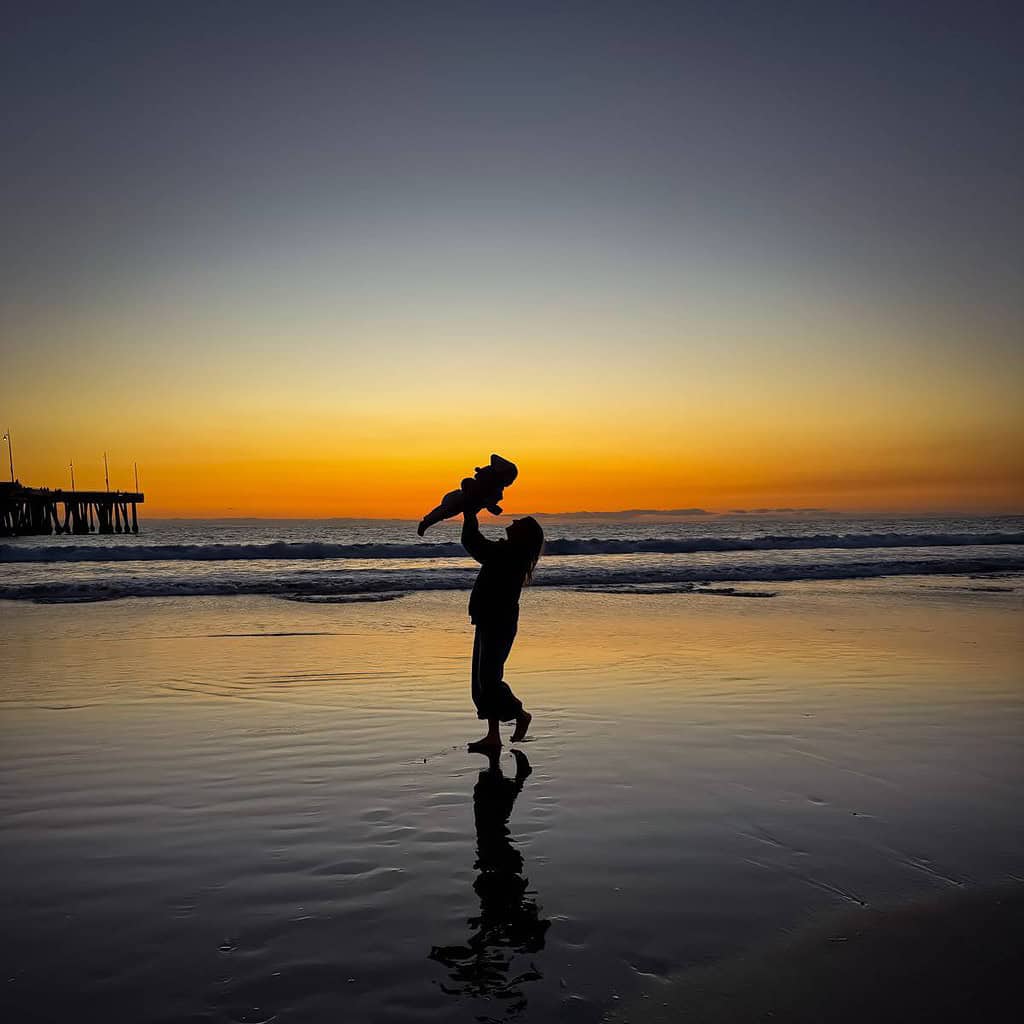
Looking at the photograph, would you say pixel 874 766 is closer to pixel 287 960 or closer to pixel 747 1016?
pixel 747 1016

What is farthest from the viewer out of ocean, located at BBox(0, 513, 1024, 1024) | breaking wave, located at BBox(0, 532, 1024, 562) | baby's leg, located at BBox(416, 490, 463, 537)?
breaking wave, located at BBox(0, 532, 1024, 562)

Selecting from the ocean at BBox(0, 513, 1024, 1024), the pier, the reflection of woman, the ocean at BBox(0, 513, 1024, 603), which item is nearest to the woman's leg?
the reflection of woman

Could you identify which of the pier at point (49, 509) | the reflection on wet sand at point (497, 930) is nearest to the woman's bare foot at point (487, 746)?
the reflection on wet sand at point (497, 930)

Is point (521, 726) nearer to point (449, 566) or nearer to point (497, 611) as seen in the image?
point (497, 611)

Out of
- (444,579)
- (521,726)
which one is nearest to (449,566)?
(444,579)

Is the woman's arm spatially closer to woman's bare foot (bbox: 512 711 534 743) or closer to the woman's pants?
the woman's pants

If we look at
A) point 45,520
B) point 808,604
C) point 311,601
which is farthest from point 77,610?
point 45,520

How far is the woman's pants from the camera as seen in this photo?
618 cm

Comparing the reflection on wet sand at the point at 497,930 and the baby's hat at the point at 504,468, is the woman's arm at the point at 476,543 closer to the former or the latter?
the baby's hat at the point at 504,468

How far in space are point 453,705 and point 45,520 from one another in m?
74.8

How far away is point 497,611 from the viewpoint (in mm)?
6234

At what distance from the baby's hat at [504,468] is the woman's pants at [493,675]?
1.11 m

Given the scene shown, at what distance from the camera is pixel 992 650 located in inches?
417

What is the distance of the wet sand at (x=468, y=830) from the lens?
2.93m
